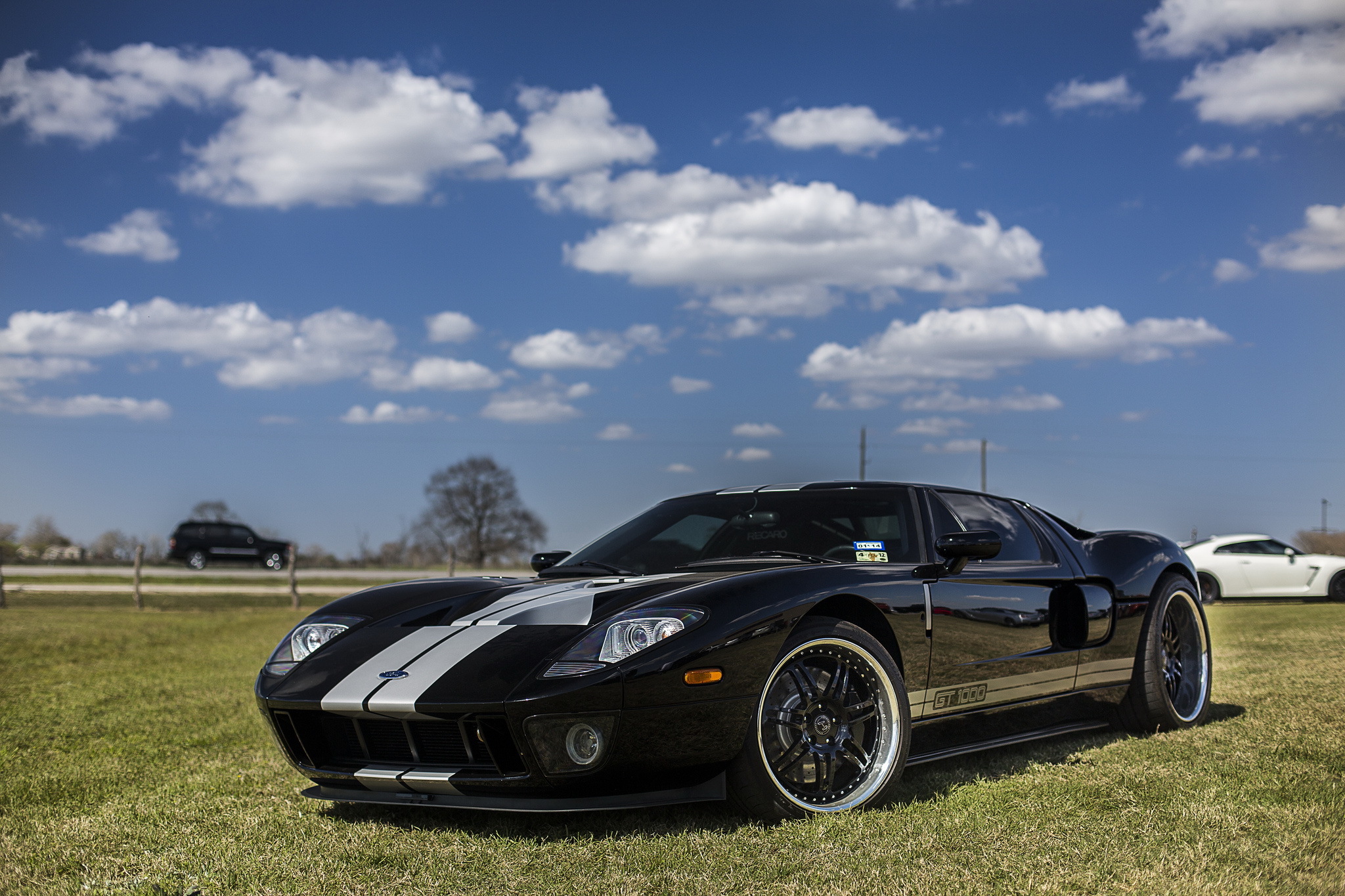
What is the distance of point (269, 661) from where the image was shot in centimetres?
406

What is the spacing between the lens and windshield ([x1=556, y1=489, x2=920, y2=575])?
4180mm

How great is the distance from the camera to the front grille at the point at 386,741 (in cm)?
323

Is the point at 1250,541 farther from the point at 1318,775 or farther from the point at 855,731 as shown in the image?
the point at 855,731

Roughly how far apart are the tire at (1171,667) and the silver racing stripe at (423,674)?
10.9ft

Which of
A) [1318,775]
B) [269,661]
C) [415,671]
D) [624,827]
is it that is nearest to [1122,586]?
[1318,775]

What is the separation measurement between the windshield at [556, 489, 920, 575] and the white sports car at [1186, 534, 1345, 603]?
14309mm

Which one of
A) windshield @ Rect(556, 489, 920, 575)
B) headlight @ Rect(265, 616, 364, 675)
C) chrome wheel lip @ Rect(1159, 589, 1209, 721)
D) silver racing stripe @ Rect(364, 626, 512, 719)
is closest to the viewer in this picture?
silver racing stripe @ Rect(364, 626, 512, 719)

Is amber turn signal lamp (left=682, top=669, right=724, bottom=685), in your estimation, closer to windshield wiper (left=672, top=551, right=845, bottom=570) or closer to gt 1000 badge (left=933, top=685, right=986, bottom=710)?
windshield wiper (left=672, top=551, right=845, bottom=570)

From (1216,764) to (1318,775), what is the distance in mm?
370

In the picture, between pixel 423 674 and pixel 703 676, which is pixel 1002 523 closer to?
pixel 703 676

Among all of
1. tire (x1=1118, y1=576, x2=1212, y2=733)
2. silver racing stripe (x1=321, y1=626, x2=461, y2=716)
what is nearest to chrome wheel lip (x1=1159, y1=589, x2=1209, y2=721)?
tire (x1=1118, y1=576, x2=1212, y2=733)

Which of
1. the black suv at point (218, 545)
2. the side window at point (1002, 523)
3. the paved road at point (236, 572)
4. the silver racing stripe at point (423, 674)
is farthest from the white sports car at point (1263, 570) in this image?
the black suv at point (218, 545)

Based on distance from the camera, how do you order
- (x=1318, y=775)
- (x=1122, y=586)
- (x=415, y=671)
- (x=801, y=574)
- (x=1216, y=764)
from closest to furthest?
(x=415, y=671) → (x=801, y=574) → (x=1318, y=775) → (x=1216, y=764) → (x=1122, y=586)

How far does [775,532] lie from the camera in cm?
433
